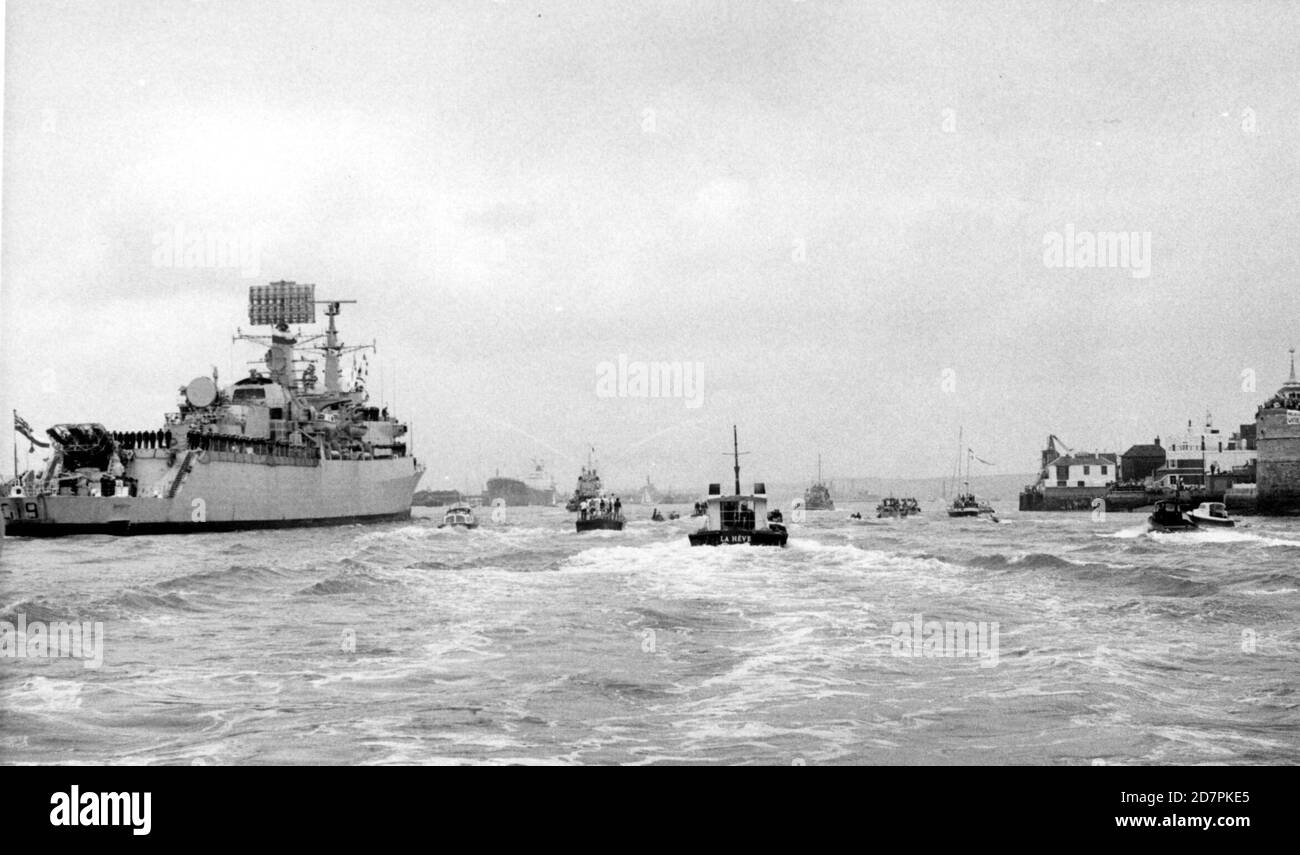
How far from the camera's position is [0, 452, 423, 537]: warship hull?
45.3 m

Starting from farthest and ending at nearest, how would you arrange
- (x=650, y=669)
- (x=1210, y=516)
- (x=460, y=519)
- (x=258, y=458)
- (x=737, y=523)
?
(x=460, y=519) < (x=258, y=458) < (x=1210, y=516) < (x=737, y=523) < (x=650, y=669)

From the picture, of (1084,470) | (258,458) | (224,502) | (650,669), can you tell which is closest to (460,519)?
(258,458)

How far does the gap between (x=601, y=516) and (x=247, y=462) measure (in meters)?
19.2

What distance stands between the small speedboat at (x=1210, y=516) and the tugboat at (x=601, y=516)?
30.2 metres

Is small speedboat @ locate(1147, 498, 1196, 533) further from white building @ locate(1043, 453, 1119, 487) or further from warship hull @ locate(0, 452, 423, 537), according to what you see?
white building @ locate(1043, 453, 1119, 487)

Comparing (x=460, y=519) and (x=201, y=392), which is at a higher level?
(x=201, y=392)

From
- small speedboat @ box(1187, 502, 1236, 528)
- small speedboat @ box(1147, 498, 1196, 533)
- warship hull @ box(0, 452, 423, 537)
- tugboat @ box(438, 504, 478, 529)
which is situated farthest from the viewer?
tugboat @ box(438, 504, 478, 529)

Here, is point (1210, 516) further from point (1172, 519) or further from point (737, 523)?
point (737, 523)

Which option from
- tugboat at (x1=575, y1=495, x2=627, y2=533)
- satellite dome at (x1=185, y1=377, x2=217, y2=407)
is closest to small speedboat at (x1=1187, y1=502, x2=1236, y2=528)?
tugboat at (x1=575, y1=495, x2=627, y2=533)

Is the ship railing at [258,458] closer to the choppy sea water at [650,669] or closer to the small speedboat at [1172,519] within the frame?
the choppy sea water at [650,669]

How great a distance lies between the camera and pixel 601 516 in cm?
5878

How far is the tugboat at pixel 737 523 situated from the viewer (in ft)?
124

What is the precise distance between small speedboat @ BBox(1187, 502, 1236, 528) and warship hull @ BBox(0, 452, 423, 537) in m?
47.9

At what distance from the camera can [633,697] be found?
11.2 meters
